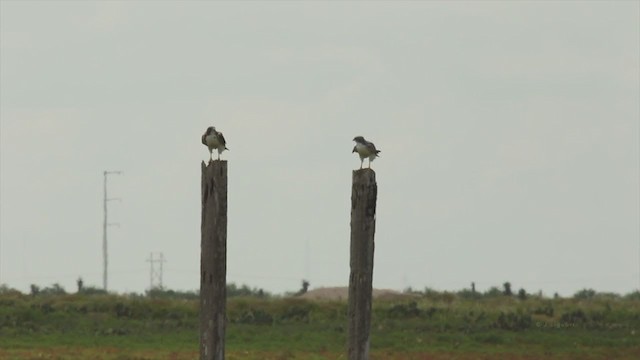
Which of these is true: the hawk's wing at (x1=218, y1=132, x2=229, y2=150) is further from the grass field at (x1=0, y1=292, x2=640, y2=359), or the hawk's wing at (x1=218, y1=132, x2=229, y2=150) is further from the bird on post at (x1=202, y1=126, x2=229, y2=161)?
the grass field at (x1=0, y1=292, x2=640, y2=359)

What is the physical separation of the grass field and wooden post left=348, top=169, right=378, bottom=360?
2039 cm

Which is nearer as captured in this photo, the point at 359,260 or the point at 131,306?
the point at 359,260

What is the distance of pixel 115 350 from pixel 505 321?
12457 millimetres

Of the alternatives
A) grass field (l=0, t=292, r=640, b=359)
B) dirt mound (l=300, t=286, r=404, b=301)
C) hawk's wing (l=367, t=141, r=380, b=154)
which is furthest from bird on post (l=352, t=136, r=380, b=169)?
dirt mound (l=300, t=286, r=404, b=301)

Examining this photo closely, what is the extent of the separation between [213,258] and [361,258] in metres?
1.76

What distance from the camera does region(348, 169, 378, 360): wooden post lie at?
20.0 metres

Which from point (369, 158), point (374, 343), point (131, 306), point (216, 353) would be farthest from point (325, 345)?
point (216, 353)

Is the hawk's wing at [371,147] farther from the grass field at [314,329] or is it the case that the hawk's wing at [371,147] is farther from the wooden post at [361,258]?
the grass field at [314,329]

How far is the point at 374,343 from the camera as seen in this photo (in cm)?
4491

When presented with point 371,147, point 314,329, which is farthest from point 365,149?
point 314,329

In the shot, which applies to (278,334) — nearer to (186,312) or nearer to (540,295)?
(186,312)

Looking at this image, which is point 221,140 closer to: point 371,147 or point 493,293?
point 371,147

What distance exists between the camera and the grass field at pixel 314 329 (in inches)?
1718

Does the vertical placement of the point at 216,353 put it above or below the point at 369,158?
below
